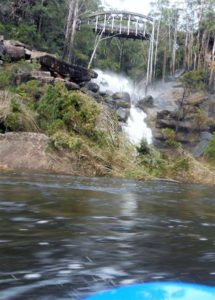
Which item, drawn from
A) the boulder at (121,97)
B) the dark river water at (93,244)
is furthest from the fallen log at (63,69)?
the dark river water at (93,244)

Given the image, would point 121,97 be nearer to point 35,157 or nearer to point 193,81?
point 193,81

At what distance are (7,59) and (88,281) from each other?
24910 millimetres

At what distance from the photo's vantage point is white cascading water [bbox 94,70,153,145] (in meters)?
30.8

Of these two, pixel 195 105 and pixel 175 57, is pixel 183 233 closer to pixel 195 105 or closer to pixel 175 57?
pixel 195 105

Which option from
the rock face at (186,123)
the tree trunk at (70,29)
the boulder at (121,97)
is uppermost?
the tree trunk at (70,29)

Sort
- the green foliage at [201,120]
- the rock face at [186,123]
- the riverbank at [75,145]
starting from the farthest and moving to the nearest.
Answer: the green foliage at [201,120] < the rock face at [186,123] < the riverbank at [75,145]

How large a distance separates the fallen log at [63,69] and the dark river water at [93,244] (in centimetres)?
2285

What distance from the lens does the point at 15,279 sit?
2.44 m

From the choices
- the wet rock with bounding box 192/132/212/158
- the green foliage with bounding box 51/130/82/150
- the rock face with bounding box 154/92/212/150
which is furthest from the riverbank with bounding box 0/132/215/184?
the rock face with bounding box 154/92/212/150

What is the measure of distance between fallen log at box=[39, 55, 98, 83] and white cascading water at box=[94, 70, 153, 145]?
4377 mm

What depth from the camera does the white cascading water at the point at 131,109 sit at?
30.8m

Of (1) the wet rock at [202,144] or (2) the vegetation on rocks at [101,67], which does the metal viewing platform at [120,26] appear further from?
(1) the wet rock at [202,144]

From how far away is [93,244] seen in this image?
3443 millimetres

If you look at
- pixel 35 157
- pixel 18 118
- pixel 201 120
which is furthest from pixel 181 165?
pixel 201 120
